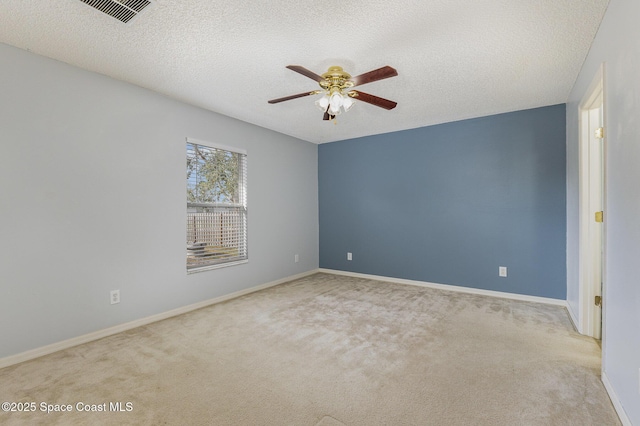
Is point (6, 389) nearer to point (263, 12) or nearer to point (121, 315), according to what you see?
point (121, 315)

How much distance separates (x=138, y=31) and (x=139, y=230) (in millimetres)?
1853

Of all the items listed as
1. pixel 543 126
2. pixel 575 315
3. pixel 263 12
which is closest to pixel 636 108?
pixel 263 12

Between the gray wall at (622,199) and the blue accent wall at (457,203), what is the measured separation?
1910mm

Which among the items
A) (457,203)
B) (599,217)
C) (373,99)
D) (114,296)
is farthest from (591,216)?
(114,296)

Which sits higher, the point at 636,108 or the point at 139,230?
the point at 636,108

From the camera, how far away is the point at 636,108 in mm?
1482

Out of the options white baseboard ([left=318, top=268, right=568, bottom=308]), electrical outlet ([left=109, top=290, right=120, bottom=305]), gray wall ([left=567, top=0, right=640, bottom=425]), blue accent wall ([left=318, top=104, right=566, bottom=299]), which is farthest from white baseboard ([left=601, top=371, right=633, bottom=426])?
electrical outlet ([left=109, top=290, right=120, bottom=305])

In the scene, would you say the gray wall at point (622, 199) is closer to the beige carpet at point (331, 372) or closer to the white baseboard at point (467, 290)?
the beige carpet at point (331, 372)

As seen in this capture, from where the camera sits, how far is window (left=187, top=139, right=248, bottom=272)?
3686mm

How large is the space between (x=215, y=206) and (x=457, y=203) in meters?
3.36

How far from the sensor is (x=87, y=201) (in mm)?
2746

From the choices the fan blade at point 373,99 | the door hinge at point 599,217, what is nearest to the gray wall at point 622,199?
the door hinge at point 599,217

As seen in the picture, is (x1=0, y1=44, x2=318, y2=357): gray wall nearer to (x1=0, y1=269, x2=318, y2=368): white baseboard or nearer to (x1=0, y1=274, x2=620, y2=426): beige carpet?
(x1=0, y1=269, x2=318, y2=368): white baseboard

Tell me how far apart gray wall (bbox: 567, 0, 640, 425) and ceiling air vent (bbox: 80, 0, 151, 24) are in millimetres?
2705
